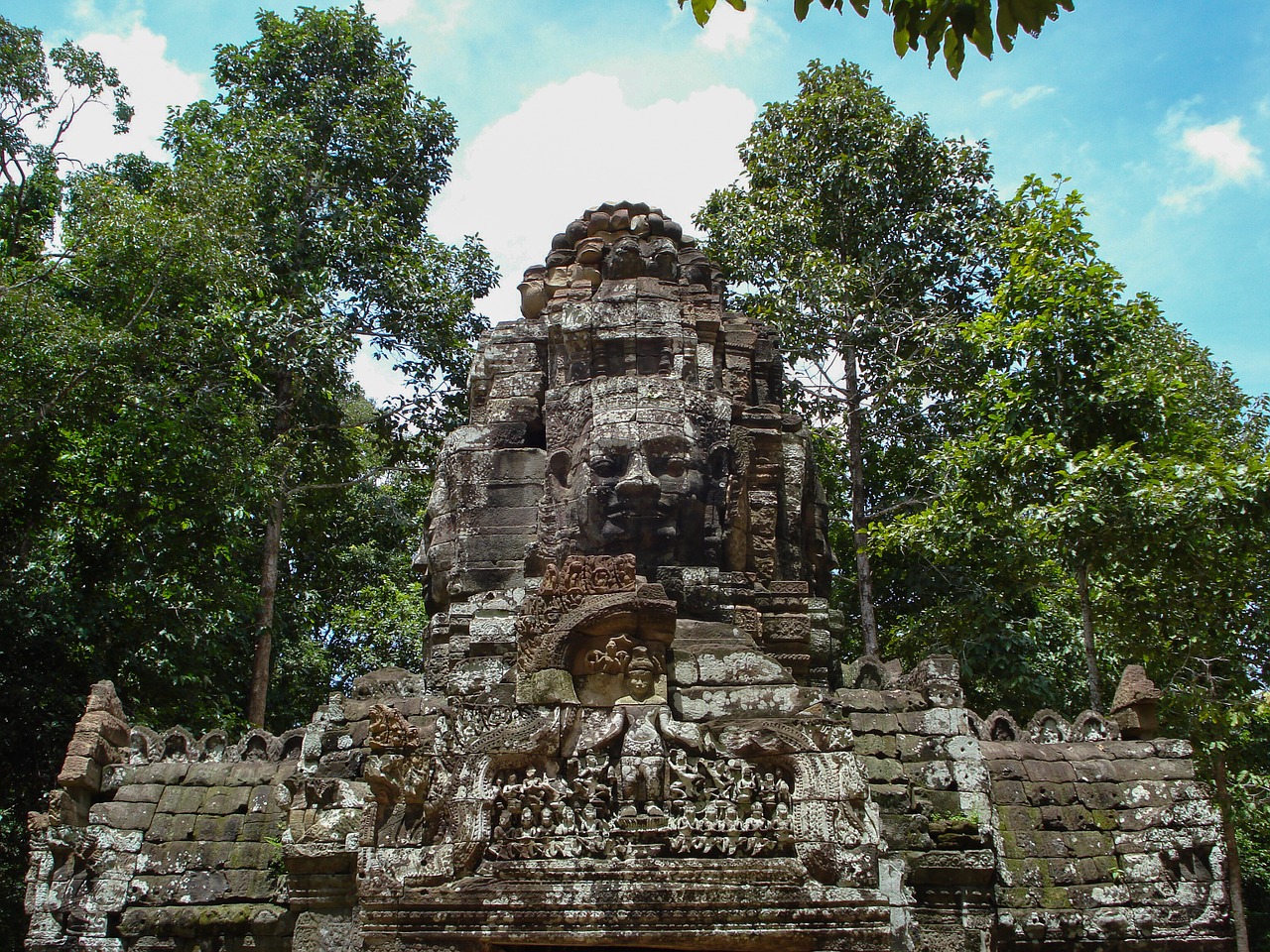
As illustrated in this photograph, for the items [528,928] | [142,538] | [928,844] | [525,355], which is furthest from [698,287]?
[142,538]

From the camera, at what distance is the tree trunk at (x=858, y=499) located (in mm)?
15336

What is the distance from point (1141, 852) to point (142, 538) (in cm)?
1015

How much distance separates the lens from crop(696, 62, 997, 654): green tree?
1667cm

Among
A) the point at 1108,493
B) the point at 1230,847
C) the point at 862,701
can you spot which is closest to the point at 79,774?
the point at 862,701

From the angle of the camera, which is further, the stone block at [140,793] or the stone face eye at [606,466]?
the stone face eye at [606,466]

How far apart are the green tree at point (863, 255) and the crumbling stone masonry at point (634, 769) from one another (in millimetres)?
7064

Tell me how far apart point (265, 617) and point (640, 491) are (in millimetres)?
8185

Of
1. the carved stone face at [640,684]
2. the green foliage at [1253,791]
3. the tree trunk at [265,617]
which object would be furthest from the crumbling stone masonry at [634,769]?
the tree trunk at [265,617]

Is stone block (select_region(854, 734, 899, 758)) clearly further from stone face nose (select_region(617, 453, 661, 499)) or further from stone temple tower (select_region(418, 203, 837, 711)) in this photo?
stone face nose (select_region(617, 453, 661, 499))

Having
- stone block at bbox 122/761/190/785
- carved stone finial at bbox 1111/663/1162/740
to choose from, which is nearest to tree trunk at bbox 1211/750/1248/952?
carved stone finial at bbox 1111/663/1162/740

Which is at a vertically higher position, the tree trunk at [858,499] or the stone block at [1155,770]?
the tree trunk at [858,499]

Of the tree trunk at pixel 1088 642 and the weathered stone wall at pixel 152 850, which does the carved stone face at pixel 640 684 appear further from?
the tree trunk at pixel 1088 642

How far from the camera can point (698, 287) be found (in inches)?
396

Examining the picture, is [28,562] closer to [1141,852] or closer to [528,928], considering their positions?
[528,928]
